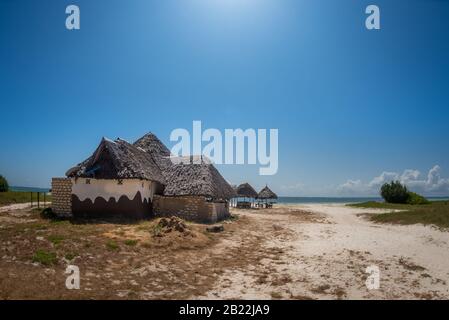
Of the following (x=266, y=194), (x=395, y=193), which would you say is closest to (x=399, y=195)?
(x=395, y=193)

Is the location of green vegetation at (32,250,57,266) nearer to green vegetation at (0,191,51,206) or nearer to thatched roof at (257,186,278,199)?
green vegetation at (0,191,51,206)

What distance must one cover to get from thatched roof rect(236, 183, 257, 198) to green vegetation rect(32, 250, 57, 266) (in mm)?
32836

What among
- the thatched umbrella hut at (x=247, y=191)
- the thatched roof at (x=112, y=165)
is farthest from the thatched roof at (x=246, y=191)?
the thatched roof at (x=112, y=165)

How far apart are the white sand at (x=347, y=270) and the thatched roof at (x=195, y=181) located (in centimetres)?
580

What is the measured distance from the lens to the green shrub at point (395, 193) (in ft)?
157

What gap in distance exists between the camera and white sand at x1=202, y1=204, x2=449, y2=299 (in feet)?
24.8

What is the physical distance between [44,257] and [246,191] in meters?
33.8

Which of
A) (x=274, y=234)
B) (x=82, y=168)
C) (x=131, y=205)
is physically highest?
(x=82, y=168)

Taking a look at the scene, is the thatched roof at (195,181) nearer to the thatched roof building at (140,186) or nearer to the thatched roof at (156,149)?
the thatched roof building at (140,186)
